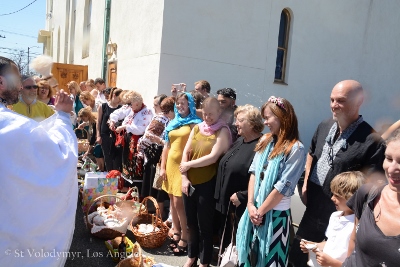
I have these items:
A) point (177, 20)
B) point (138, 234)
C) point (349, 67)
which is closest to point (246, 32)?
point (177, 20)

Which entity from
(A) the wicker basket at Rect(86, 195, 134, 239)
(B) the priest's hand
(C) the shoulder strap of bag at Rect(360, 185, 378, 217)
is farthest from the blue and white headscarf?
(C) the shoulder strap of bag at Rect(360, 185, 378, 217)

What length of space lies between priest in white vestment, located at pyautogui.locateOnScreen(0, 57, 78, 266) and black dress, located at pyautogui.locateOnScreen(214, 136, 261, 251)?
144 cm

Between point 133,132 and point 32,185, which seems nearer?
point 32,185

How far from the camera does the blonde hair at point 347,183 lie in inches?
83.2

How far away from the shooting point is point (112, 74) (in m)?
10.0

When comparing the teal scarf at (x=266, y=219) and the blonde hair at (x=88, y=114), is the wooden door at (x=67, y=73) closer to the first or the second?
the blonde hair at (x=88, y=114)

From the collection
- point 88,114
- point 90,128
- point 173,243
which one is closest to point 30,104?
point 173,243

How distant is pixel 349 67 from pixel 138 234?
Result: 8524 millimetres

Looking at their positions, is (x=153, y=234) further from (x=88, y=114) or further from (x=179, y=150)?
(x=88, y=114)

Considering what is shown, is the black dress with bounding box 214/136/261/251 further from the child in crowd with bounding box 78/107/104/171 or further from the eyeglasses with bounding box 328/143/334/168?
the child in crowd with bounding box 78/107/104/171

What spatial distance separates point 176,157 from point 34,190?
1984 millimetres

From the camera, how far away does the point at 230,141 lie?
126 inches

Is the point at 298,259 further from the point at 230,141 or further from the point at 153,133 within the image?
the point at 153,133

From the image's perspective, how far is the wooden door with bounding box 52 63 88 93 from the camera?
11.7 metres
